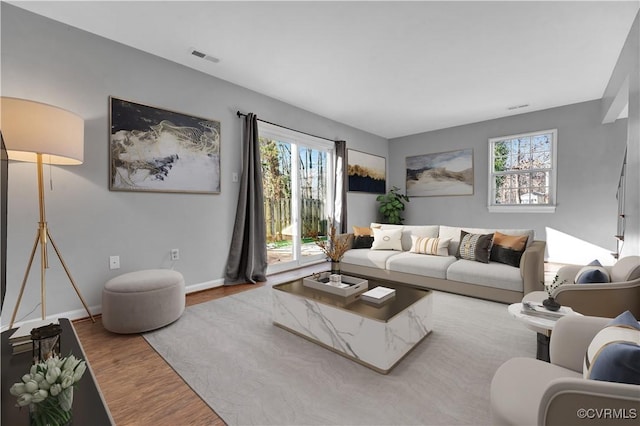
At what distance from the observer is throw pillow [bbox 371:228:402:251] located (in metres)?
4.18

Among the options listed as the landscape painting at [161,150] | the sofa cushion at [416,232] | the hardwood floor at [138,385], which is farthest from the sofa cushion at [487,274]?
the landscape painting at [161,150]

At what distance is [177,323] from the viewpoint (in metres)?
2.54

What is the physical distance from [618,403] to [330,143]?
5046mm

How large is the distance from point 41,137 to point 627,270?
4259 mm

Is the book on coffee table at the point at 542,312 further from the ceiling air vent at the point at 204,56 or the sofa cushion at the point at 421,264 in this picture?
the ceiling air vent at the point at 204,56

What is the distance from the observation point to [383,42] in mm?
2867

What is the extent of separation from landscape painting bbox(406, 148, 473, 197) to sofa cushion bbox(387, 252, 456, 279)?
2879mm

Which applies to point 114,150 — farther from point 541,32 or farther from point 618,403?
point 541,32

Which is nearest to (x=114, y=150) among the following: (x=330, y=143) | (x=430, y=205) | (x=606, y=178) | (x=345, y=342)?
(x=345, y=342)

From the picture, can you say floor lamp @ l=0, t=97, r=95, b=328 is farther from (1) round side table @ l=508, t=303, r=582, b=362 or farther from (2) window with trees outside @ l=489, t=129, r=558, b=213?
(2) window with trees outside @ l=489, t=129, r=558, b=213

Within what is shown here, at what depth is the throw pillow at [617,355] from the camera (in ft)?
2.68

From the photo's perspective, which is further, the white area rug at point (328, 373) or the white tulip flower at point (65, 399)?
the white area rug at point (328, 373)

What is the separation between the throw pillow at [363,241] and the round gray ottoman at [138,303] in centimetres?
271

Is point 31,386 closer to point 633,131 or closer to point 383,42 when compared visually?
point 383,42
